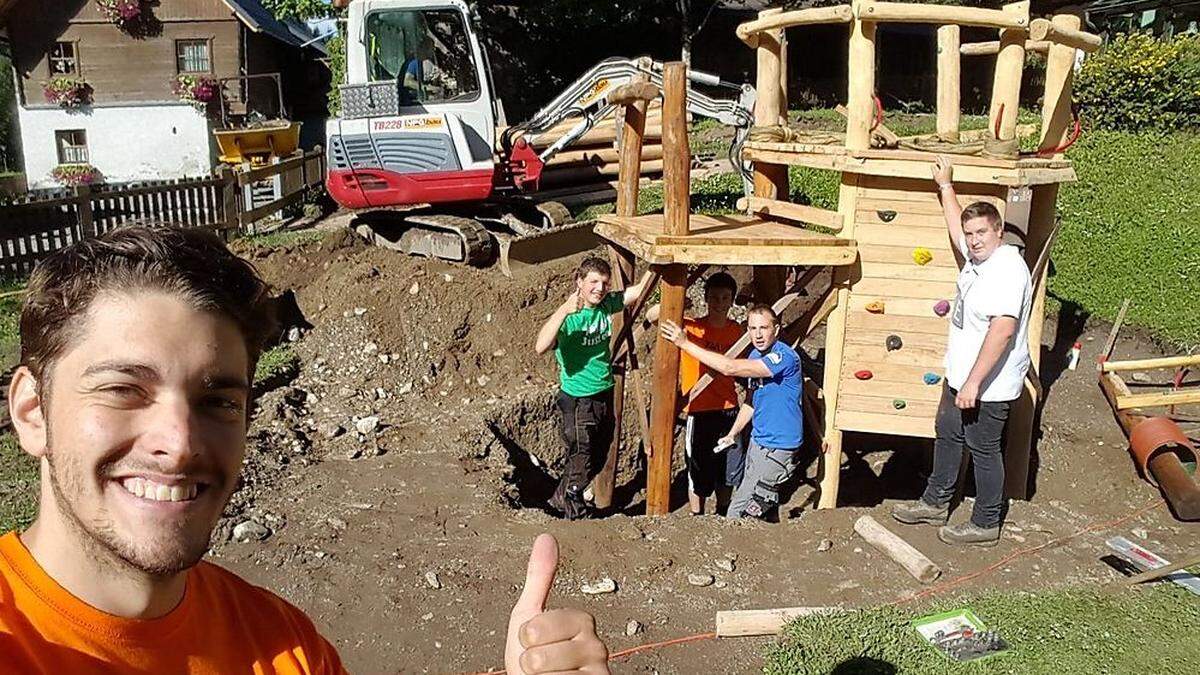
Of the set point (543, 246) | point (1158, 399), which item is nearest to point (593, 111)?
point (543, 246)

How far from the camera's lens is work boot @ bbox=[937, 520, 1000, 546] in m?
5.84

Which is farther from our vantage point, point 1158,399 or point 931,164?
point 1158,399

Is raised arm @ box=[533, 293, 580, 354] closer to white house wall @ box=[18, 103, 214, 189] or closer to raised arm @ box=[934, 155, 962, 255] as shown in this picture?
raised arm @ box=[934, 155, 962, 255]

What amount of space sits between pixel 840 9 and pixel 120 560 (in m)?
5.55

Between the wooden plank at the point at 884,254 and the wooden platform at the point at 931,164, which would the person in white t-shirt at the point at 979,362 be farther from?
the wooden plank at the point at 884,254

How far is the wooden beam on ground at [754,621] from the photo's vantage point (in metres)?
4.83

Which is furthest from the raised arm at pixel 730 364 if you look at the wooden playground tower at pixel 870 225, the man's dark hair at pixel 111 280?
the man's dark hair at pixel 111 280

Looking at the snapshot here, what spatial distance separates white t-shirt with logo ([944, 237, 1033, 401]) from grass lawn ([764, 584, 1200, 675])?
1285 millimetres

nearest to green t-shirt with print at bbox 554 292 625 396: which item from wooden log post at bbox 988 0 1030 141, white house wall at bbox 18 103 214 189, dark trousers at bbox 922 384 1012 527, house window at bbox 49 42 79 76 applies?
dark trousers at bbox 922 384 1012 527

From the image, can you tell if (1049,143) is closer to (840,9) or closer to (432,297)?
(840,9)

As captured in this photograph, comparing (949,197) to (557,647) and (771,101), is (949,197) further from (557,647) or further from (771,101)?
(557,647)

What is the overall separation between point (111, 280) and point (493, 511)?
4.93 metres

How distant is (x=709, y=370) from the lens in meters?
6.70

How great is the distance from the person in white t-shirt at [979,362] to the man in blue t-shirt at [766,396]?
2.90 ft
